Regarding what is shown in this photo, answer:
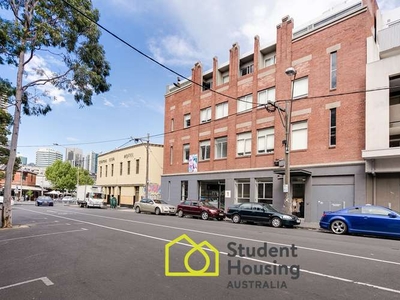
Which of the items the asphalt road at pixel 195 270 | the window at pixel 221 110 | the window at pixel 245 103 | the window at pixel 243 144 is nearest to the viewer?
the asphalt road at pixel 195 270

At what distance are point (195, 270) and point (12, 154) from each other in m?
12.8

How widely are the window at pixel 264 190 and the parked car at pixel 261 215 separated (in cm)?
455

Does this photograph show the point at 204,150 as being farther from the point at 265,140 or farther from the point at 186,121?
the point at 265,140

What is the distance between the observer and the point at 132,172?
140 feet

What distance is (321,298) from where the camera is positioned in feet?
16.8

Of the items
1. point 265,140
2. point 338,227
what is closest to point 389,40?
point 265,140

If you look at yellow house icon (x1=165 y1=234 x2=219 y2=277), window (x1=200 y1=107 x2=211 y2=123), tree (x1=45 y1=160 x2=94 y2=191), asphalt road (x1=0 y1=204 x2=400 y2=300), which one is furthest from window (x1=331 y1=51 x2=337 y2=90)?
tree (x1=45 y1=160 x2=94 y2=191)

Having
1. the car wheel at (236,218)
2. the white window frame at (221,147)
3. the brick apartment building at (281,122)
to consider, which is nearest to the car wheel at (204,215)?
the car wheel at (236,218)

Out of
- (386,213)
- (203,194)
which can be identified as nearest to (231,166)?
(203,194)

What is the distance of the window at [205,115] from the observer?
30.7 m

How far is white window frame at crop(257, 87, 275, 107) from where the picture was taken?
24.9m

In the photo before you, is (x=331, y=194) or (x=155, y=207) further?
(x=155, y=207)

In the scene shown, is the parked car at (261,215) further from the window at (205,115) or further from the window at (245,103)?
the window at (205,115)

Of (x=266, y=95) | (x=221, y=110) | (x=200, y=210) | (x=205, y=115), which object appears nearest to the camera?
(x=200, y=210)
